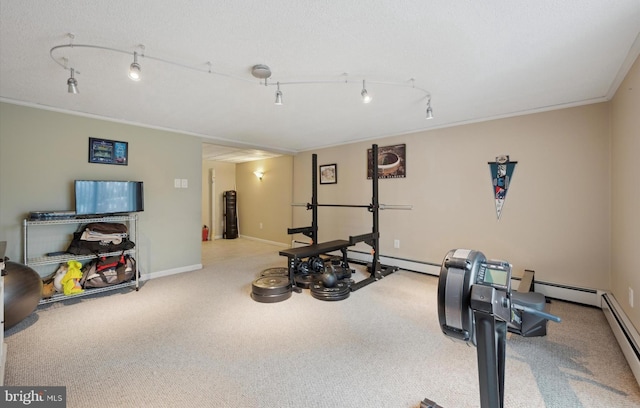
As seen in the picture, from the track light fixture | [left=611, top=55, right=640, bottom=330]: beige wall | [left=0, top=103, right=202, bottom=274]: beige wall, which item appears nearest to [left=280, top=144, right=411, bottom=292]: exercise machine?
the track light fixture

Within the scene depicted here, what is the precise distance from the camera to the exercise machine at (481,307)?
1080 millimetres

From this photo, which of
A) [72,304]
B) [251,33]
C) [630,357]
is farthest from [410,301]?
[72,304]

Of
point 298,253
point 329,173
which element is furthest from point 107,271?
point 329,173

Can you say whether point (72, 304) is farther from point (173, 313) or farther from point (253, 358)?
Answer: point (253, 358)

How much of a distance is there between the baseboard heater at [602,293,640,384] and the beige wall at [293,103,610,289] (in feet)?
1.11

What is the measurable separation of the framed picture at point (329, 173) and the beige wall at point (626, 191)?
11.8 ft

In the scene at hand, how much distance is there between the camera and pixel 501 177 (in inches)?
136

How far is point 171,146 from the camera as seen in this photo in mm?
4098

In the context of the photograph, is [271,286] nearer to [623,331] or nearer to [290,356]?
[290,356]

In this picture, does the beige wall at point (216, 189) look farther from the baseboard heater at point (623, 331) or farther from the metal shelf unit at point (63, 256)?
the baseboard heater at point (623, 331)

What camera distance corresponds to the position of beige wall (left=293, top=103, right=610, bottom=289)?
2.93 m

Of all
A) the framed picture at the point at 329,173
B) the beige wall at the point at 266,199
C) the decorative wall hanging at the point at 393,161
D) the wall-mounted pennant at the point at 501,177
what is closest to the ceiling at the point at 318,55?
the wall-mounted pennant at the point at 501,177

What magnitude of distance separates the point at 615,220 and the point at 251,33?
3586 millimetres

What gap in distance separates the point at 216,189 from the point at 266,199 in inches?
69.3
